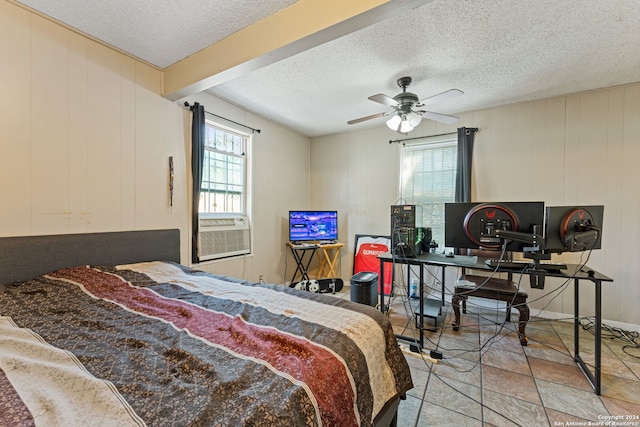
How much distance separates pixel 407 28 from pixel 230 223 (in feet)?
9.30

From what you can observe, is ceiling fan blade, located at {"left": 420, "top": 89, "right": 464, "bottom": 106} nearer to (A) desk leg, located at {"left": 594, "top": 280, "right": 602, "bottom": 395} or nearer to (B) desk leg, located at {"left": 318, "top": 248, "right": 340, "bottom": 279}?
(A) desk leg, located at {"left": 594, "top": 280, "right": 602, "bottom": 395}

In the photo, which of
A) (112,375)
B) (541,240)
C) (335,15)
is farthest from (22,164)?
(541,240)

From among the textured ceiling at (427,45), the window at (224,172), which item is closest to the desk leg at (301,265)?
the window at (224,172)

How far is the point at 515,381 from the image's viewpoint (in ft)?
6.56

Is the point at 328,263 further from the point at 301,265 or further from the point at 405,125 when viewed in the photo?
the point at 405,125

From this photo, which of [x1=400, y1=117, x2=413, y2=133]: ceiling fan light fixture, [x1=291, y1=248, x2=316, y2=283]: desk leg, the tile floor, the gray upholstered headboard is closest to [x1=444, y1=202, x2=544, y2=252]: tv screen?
the tile floor

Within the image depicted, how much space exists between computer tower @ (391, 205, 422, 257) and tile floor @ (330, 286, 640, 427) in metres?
0.88

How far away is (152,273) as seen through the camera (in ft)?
7.15

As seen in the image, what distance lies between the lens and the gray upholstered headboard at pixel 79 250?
1865 mm

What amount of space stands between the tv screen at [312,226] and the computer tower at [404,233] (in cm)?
167

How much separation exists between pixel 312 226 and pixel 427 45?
280 cm

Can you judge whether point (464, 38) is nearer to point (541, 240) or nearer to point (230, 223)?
point (541, 240)

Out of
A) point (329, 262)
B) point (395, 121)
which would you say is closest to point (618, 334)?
point (395, 121)

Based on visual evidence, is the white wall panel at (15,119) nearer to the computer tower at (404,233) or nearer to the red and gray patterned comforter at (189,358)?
the red and gray patterned comforter at (189,358)
